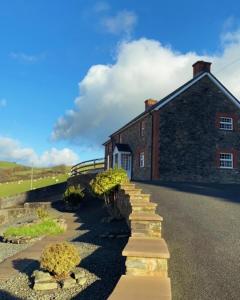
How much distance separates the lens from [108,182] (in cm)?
1641

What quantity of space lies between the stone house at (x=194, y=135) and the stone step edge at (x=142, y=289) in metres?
23.8

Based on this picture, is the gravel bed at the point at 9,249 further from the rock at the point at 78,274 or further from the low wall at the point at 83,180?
the low wall at the point at 83,180

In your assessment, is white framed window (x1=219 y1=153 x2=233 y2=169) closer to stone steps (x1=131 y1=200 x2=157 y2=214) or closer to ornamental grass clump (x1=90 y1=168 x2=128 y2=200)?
ornamental grass clump (x1=90 y1=168 x2=128 y2=200)

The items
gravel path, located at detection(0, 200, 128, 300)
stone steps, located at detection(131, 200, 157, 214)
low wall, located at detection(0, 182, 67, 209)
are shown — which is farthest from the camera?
low wall, located at detection(0, 182, 67, 209)

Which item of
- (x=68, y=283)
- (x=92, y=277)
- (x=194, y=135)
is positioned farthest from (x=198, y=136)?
(x=68, y=283)

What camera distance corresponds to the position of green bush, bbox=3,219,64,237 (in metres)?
13.9

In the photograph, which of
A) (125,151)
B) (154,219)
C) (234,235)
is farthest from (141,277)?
(125,151)

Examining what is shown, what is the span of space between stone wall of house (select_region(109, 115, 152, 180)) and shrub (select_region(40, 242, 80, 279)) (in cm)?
2325

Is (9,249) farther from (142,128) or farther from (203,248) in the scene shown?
(142,128)

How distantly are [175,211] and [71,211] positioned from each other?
1058 centimetres

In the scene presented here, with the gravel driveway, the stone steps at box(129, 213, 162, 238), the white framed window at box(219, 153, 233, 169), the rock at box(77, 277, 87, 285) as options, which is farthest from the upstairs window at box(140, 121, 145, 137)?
the rock at box(77, 277, 87, 285)

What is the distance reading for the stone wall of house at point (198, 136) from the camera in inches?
1195

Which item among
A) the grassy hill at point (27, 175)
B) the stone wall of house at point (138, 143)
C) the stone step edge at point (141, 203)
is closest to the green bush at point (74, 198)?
the stone wall of house at point (138, 143)

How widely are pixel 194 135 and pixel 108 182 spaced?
1670 centimetres
